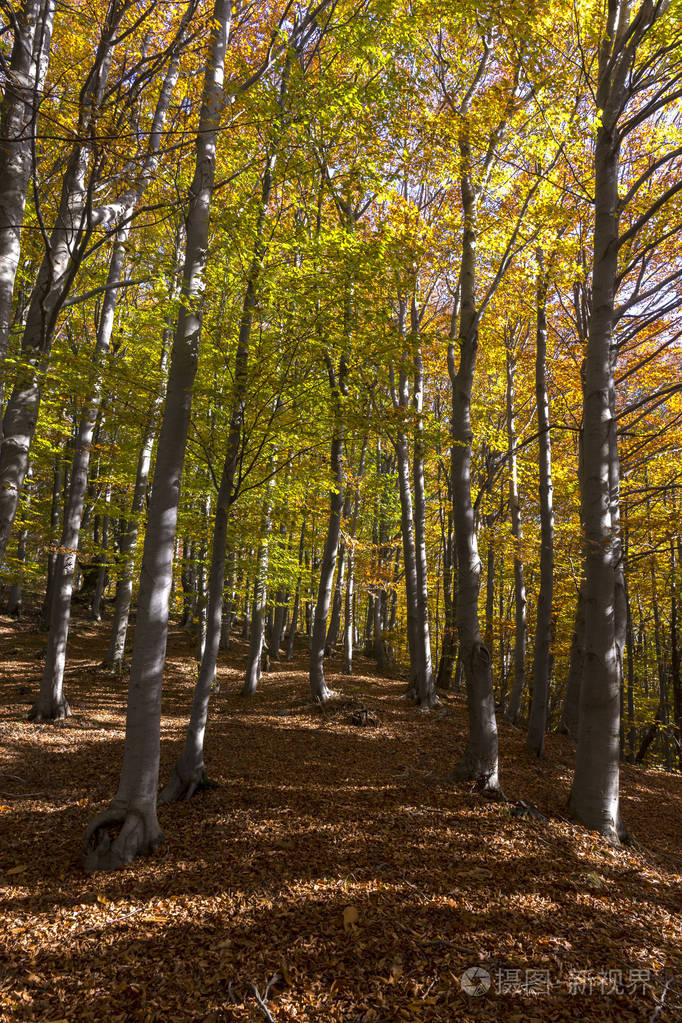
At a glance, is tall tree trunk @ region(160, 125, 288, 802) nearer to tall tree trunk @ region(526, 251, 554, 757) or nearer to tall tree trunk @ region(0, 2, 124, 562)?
tall tree trunk @ region(0, 2, 124, 562)

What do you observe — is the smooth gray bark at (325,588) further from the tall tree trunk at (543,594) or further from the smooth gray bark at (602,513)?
the smooth gray bark at (602,513)

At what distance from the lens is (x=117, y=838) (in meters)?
4.38

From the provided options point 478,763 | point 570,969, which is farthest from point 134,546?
point 570,969

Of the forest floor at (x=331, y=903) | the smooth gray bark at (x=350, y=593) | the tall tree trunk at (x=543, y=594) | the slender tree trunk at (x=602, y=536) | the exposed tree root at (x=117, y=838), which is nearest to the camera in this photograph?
the forest floor at (x=331, y=903)

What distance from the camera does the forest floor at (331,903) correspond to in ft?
9.55

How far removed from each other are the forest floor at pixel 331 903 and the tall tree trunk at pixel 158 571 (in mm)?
285

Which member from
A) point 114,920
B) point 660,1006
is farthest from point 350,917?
point 660,1006

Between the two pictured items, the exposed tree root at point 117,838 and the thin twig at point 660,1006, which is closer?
the thin twig at point 660,1006

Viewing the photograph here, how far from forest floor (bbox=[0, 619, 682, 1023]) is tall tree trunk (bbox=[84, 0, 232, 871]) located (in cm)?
29

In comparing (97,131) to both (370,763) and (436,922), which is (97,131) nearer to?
(436,922)

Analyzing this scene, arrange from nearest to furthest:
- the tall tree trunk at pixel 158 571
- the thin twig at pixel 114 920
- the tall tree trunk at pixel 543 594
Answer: the thin twig at pixel 114 920, the tall tree trunk at pixel 158 571, the tall tree trunk at pixel 543 594

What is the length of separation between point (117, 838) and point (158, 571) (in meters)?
2.28

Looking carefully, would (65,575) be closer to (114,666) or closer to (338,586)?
(114,666)

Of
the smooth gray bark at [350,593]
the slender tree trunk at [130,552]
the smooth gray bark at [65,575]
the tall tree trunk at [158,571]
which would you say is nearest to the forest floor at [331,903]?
the tall tree trunk at [158,571]
